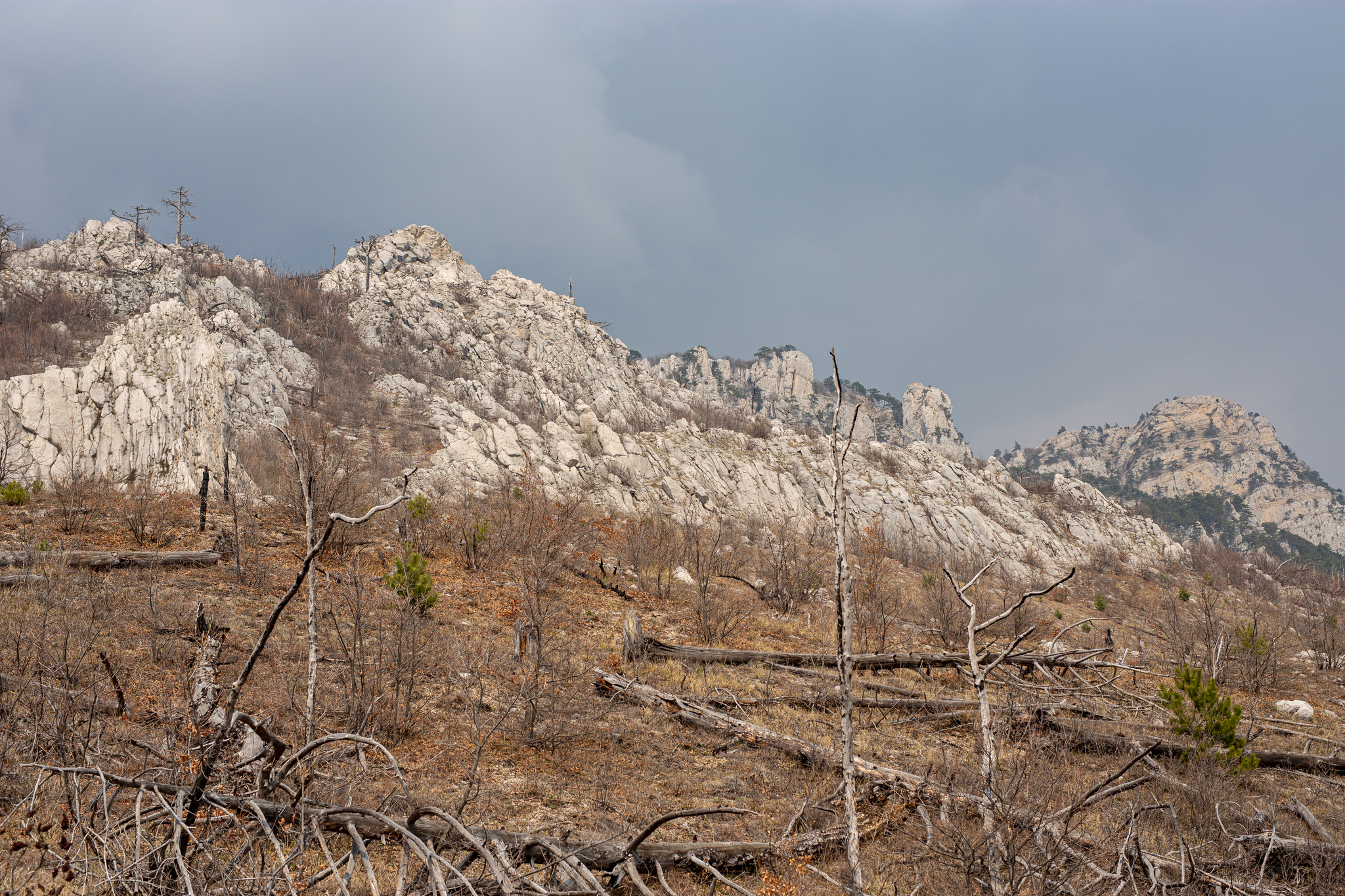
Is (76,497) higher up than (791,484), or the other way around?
(791,484)

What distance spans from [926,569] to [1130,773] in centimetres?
2651

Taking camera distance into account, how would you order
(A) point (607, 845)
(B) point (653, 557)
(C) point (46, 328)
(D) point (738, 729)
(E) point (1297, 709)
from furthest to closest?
(C) point (46, 328) → (B) point (653, 557) → (E) point (1297, 709) → (D) point (738, 729) → (A) point (607, 845)

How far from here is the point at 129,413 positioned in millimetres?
19672

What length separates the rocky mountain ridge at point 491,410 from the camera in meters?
20.4

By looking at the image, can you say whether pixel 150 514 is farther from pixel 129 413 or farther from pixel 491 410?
pixel 491 410

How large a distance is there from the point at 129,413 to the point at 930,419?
364 feet

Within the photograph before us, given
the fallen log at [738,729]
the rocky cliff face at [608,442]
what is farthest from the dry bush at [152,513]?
the fallen log at [738,729]

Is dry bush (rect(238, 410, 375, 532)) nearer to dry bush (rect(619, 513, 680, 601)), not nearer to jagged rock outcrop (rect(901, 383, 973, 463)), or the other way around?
dry bush (rect(619, 513, 680, 601))

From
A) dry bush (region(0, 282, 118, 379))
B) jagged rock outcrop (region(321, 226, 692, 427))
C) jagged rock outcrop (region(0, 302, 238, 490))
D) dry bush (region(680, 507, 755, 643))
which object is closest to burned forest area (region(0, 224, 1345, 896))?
dry bush (region(680, 507, 755, 643))

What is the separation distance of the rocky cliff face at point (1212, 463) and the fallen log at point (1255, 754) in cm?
10920

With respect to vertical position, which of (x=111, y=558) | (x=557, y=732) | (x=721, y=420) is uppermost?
(x=721, y=420)

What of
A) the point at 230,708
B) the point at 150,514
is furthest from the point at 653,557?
the point at 230,708

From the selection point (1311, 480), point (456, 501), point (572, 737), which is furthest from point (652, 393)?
point (1311, 480)

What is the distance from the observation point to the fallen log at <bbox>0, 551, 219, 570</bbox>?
404 inches
